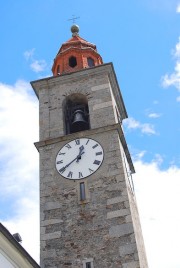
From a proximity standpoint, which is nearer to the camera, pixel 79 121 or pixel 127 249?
pixel 127 249

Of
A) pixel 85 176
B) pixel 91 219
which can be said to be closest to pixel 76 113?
pixel 85 176

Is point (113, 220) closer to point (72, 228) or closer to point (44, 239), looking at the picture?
point (72, 228)

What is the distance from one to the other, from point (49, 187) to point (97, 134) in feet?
6.41

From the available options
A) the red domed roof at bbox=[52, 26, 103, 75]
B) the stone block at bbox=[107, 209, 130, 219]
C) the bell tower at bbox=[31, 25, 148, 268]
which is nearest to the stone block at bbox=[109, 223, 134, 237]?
the bell tower at bbox=[31, 25, 148, 268]

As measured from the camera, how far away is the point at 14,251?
27.7 ft

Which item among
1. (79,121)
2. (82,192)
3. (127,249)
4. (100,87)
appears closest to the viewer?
(127,249)

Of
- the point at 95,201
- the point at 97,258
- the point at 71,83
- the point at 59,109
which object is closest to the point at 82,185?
the point at 95,201

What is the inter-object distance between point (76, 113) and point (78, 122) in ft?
1.28

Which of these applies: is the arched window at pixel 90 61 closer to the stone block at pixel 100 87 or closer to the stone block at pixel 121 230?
the stone block at pixel 100 87

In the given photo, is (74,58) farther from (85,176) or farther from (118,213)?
(118,213)

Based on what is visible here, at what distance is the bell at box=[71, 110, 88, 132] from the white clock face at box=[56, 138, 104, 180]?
979 mm

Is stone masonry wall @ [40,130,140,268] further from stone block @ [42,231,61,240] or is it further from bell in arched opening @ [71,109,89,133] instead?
bell in arched opening @ [71,109,89,133]

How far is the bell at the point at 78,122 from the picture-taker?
13523mm

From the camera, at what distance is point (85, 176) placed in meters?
11.8
